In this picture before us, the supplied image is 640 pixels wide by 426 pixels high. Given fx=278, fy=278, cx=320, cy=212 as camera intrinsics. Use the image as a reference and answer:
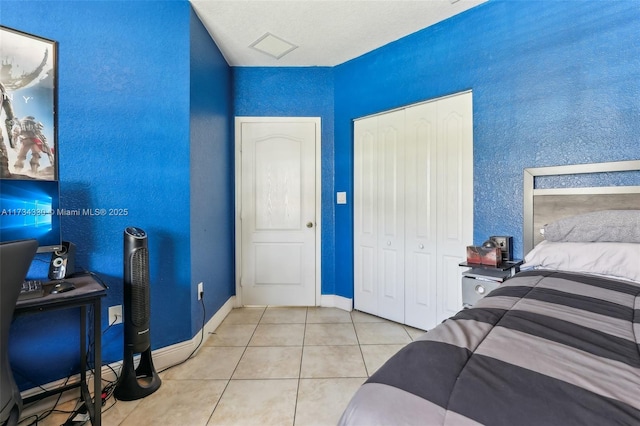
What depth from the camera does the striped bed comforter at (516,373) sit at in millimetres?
514

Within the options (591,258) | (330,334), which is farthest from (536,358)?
(330,334)

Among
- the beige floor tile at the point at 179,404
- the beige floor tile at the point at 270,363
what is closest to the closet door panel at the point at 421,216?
the beige floor tile at the point at 270,363

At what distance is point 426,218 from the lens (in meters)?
2.52

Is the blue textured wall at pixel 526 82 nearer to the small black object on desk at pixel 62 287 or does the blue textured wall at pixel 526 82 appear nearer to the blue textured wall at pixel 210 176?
the blue textured wall at pixel 210 176

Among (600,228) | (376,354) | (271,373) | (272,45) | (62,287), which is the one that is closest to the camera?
(62,287)

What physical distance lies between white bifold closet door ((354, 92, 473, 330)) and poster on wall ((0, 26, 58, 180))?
2.44 metres

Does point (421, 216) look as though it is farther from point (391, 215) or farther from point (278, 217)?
point (278, 217)

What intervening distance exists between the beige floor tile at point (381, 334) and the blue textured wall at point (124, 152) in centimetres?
143

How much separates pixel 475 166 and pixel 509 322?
5.38ft

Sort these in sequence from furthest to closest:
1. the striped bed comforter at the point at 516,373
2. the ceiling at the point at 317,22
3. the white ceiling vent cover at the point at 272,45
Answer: the white ceiling vent cover at the point at 272,45 → the ceiling at the point at 317,22 → the striped bed comforter at the point at 516,373

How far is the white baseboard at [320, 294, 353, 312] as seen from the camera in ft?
10.2

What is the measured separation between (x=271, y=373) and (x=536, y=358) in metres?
1.69

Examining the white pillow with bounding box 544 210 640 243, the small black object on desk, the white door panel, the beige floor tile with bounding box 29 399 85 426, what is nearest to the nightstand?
the white pillow with bounding box 544 210 640 243

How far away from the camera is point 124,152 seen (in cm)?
187
